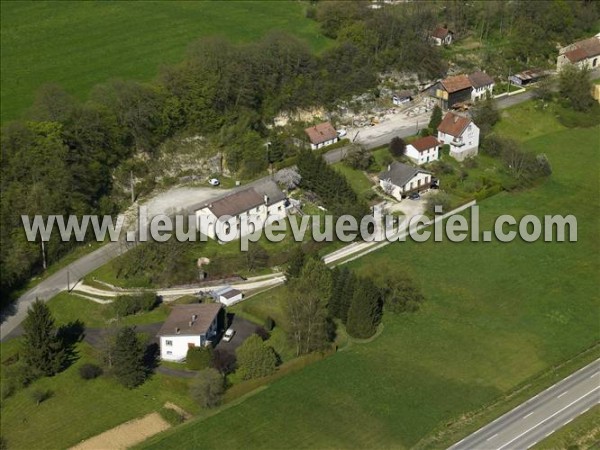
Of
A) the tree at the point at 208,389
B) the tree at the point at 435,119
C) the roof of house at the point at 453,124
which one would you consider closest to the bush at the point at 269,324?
the tree at the point at 208,389

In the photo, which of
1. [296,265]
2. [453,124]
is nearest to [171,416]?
[296,265]

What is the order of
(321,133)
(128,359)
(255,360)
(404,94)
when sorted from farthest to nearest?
(404,94) → (321,133) → (255,360) → (128,359)

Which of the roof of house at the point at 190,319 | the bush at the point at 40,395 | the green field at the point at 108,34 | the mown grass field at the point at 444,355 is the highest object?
the green field at the point at 108,34

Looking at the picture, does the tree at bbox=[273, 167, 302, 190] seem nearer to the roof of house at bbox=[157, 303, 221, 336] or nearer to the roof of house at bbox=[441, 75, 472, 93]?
the roof of house at bbox=[157, 303, 221, 336]

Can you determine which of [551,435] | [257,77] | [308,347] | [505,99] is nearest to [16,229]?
[308,347]

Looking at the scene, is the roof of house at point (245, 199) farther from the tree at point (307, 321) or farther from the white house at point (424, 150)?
the white house at point (424, 150)

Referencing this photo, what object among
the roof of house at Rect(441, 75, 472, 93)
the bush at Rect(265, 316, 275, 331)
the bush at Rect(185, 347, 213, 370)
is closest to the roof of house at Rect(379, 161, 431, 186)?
the roof of house at Rect(441, 75, 472, 93)

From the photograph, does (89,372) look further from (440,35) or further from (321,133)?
(440,35)
